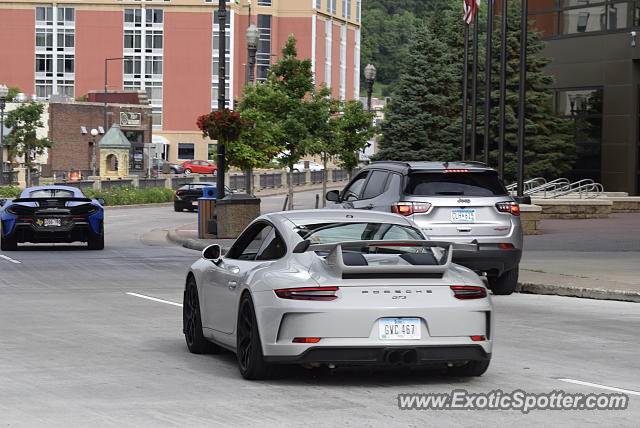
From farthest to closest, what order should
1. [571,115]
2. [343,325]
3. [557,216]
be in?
[571,115]
[557,216]
[343,325]

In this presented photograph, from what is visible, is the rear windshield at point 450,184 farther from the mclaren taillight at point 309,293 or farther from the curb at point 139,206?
the curb at point 139,206

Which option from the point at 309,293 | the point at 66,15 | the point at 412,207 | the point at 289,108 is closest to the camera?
the point at 309,293

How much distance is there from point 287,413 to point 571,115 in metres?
48.3

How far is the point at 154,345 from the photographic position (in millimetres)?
13031

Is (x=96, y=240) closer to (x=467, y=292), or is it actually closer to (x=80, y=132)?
(x=467, y=292)

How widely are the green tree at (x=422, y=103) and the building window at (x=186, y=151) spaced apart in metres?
81.8

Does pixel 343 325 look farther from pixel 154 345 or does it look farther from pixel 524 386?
pixel 154 345

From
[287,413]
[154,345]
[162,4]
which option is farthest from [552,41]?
[162,4]

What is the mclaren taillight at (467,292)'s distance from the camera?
408 inches

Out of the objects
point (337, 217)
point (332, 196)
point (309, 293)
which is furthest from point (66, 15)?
point (309, 293)

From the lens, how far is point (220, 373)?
11.2 metres

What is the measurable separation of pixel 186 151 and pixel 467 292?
433ft

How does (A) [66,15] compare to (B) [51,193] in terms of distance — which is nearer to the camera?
(B) [51,193]

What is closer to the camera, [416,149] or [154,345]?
[154,345]
